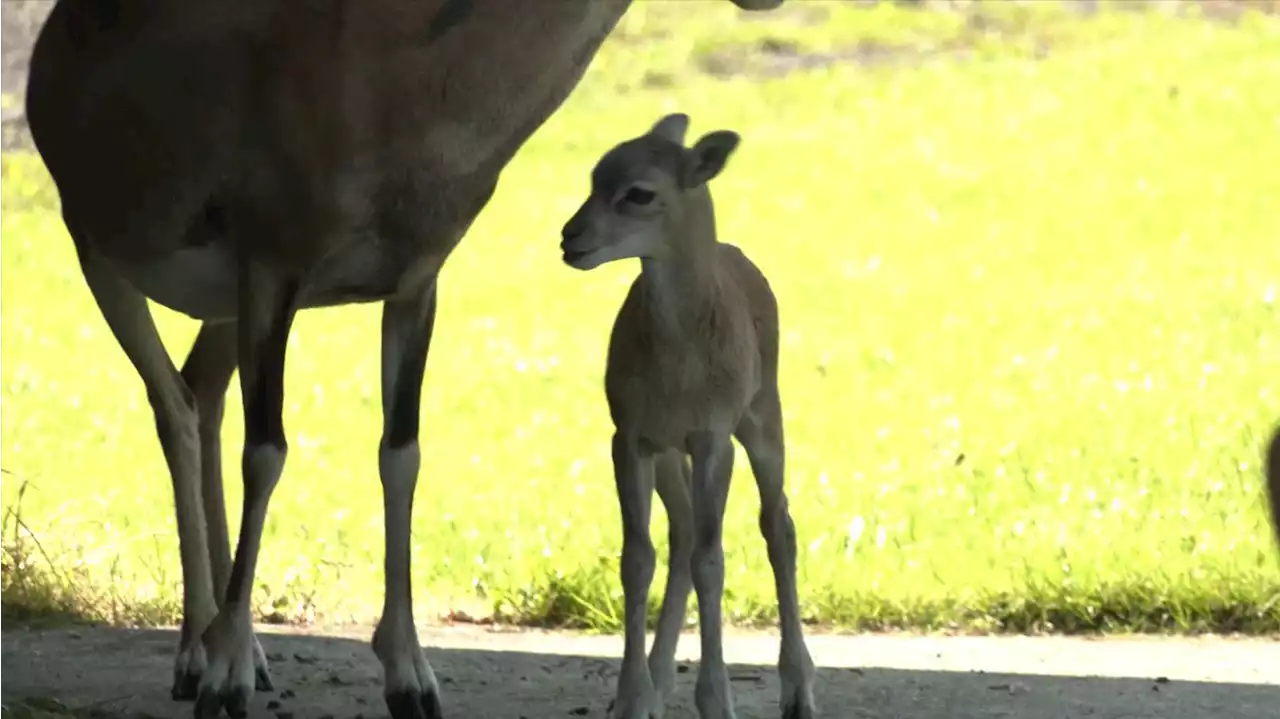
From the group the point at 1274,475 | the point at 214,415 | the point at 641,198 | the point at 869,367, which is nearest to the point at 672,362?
the point at 641,198

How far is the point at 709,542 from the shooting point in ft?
16.7

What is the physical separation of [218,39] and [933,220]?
9896mm

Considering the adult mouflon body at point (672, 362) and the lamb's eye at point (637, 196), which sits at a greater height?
the lamb's eye at point (637, 196)

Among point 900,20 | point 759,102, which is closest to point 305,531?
point 759,102

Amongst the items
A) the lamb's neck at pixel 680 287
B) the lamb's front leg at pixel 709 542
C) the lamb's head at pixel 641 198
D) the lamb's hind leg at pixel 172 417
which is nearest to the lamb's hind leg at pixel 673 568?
the lamb's front leg at pixel 709 542

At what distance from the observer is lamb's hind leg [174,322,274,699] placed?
21.9ft

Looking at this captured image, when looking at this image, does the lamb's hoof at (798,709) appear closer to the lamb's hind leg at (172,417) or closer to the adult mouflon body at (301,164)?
the adult mouflon body at (301,164)

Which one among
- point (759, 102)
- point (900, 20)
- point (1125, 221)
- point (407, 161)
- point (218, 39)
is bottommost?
point (407, 161)

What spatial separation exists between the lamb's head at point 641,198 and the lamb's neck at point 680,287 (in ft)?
0.07

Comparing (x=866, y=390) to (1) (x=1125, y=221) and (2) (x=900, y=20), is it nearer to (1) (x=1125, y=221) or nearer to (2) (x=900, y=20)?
→ (1) (x=1125, y=221)

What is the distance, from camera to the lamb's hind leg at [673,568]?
5.32 m

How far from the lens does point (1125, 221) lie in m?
14.6

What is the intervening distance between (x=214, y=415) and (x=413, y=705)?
1.48 meters

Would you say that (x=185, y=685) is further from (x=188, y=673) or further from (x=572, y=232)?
(x=572, y=232)
